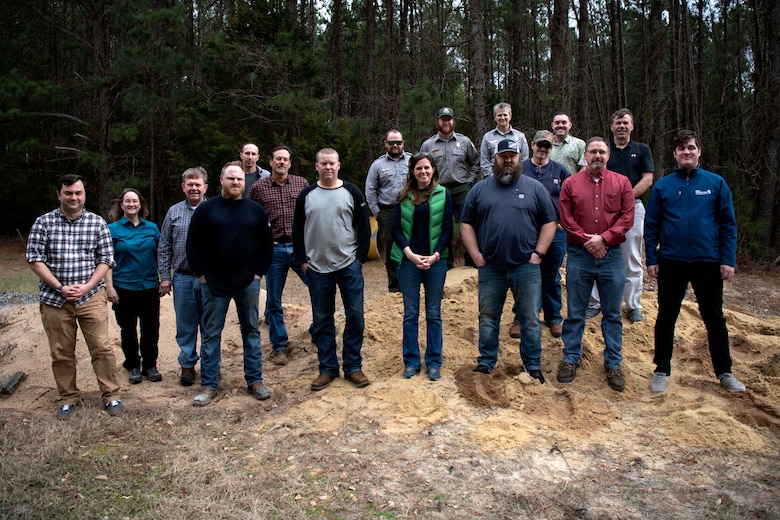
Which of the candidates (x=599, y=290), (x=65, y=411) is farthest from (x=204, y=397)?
(x=599, y=290)

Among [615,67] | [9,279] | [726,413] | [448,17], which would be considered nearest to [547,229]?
[726,413]

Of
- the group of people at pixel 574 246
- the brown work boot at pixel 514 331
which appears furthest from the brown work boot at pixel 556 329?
the group of people at pixel 574 246

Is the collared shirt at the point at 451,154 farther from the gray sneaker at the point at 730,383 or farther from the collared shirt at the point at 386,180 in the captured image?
the gray sneaker at the point at 730,383

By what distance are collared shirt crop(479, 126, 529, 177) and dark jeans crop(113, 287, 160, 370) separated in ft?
11.9

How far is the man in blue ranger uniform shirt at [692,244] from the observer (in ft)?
15.0

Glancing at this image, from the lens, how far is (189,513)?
3.25 metres

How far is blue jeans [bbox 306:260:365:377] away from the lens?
4953 millimetres

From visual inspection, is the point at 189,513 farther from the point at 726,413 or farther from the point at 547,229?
the point at 726,413

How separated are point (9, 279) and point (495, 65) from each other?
25.5 m

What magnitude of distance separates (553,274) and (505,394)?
54.9 inches

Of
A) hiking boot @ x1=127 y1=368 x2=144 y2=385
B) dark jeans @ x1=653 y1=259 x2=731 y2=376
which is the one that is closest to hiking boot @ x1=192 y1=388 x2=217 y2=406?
hiking boot @ x1=127 y1=368 x2=144 y2=385

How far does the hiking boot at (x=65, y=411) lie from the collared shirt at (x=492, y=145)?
4438mm

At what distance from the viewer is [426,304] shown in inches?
201

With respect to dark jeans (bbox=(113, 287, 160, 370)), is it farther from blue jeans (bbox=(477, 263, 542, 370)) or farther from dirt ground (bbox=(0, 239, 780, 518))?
blue jeans (bbox=(477, 263, 542, 370))
